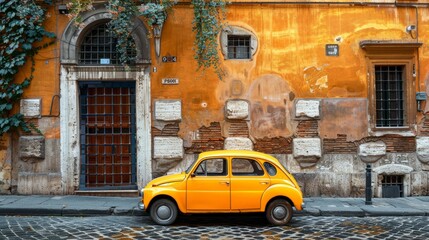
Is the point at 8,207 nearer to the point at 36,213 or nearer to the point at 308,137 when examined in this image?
the point at 36,213

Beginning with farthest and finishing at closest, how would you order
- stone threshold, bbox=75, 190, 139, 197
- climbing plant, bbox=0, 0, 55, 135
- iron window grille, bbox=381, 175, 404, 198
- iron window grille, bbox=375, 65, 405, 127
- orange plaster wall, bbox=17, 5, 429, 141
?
iron window grille, bbox=375, 65, 405, 127, iron window grille, bbox=381, 175, 404, 198, orange plaster wall, bbox=17, 5, 429, 141, stone threshold, bbox=75, 190, 139, 197, climbing plant, bbox=0, 0, 55, 135

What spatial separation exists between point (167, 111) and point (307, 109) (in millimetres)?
3839

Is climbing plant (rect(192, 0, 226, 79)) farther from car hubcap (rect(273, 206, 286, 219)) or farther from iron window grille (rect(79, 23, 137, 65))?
car hubcap (rect(273, 206, 286, 219))

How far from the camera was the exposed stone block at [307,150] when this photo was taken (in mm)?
12102

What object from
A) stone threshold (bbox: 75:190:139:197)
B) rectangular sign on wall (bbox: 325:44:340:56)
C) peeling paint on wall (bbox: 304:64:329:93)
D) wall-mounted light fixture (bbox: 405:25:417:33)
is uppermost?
wall-mounted light fixture (bbox: 405:25:417:33)

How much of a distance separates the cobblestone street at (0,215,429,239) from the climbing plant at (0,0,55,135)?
3.23 meters

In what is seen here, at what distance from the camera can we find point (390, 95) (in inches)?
498

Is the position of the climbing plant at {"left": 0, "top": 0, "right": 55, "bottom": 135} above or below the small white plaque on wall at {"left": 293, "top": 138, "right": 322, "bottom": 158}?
above

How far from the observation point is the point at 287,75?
1228 cm

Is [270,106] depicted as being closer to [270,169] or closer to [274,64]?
[274,64]

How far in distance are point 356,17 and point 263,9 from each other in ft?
8.60

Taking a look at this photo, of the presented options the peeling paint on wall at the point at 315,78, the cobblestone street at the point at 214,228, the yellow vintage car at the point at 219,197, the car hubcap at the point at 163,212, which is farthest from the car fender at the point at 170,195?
the peeling paint on wall at the point at 315,78

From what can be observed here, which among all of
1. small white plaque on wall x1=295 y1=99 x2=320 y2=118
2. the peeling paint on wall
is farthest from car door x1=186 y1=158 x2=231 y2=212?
the peeling paint on wall

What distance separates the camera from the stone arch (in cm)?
1208
